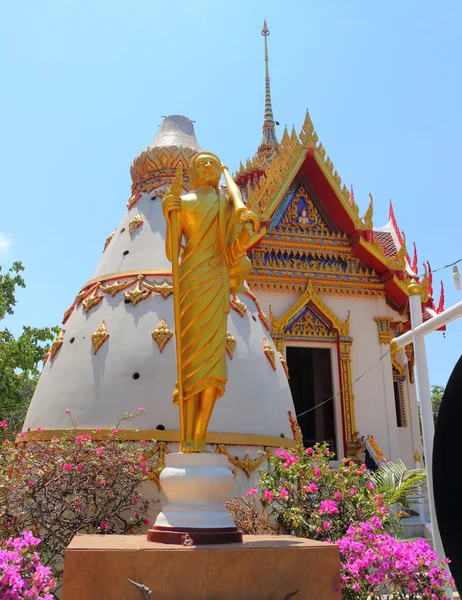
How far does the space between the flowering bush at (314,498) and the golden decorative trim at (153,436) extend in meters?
0.47

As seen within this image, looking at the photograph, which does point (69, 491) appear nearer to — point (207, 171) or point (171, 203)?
point (171, 203)

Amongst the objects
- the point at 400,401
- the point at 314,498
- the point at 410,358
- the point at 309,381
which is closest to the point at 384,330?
the point at 410,358

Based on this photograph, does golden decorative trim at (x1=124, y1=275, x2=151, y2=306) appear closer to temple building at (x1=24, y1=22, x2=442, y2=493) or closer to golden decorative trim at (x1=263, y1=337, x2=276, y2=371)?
temple building at (x1=24, y1=22, x2=442, y2=493)

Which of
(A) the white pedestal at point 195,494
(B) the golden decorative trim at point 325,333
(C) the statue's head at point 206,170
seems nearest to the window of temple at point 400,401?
(B) the golden decorative trim at point 325,333

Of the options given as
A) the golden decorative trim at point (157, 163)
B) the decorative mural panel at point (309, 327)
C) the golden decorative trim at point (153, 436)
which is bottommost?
the golden decorative trim at point (153, 436)

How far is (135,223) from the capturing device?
293 inches

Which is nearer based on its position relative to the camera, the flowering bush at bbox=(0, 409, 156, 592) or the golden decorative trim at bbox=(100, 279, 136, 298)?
the flowering bush at bbox=(0, 409, 156, 592)

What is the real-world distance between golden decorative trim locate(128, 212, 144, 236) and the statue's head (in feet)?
9.23

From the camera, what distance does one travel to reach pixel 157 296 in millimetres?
6566

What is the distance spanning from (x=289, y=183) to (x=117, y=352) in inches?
252

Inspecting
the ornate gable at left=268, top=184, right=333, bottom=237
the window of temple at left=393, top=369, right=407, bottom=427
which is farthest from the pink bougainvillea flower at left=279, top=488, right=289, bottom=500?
the window of temple at left=393, top=369, right=407, bottom=427

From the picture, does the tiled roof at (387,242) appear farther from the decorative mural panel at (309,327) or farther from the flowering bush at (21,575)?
the flowering bush at (21,575)

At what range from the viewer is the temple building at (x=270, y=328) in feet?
19.9

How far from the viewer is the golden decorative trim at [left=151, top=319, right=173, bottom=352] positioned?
243 inches
